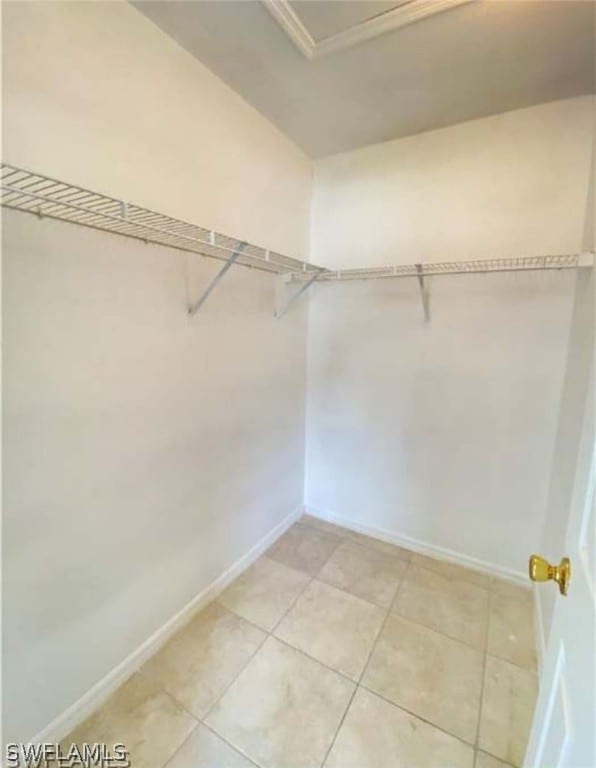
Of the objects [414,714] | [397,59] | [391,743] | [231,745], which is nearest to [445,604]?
[414,714]

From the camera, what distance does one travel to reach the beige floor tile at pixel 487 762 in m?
1.17

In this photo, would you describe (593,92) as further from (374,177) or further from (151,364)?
(151,364)

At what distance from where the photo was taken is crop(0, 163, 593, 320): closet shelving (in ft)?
3.19

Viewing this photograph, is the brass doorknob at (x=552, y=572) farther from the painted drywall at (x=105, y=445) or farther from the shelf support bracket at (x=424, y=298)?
the shelf support bracket at (x=424, y=298)

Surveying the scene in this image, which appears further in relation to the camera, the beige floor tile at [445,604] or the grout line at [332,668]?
the beige floor tile at [445,604]

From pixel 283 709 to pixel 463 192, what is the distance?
240 cm

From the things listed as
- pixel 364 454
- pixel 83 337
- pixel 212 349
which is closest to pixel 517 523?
pixel 364 454

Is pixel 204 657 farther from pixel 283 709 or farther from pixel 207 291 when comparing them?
pixel 207 291

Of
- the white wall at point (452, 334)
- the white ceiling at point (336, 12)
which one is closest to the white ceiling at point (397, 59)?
the white ceiling at point (336, 12)

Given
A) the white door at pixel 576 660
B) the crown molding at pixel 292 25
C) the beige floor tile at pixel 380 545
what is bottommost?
the beige floor tile at pixel 380 545

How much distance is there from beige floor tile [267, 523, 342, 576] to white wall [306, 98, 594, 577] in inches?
9.2

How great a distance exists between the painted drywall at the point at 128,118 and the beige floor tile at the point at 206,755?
1845 millimetres

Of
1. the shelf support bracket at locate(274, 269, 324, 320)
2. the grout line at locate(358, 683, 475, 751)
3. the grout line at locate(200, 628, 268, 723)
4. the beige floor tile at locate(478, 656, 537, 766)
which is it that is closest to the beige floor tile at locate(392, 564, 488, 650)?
the beige floor tile at locate(478, 656, 537, 766)

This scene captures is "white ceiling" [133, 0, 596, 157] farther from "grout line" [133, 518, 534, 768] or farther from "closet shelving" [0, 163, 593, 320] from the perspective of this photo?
"grout line" [133, 518, 534, 768]
